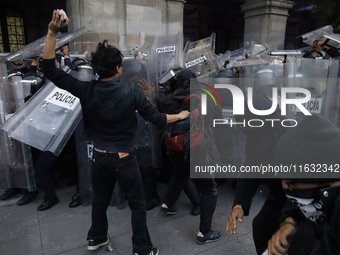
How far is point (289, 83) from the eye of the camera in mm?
4211

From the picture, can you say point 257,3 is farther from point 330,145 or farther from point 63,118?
point 330,145

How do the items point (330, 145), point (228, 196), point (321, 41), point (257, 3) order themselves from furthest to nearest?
point (257, 3) < point (321, 41) < point (228, 196) < point (330, 145)

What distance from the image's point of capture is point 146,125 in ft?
12.0

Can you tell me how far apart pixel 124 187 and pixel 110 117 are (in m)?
0.69

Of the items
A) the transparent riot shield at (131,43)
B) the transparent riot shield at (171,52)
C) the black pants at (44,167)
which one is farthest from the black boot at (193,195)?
the transparent riot shield at (131,43)

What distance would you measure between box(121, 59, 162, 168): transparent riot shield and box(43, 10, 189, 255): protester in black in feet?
3.07

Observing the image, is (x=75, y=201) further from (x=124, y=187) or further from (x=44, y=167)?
(x=124, y=187)

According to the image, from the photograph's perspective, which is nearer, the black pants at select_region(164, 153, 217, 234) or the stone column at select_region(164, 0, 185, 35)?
the black pants at select_region(164, 153, 217, 234)

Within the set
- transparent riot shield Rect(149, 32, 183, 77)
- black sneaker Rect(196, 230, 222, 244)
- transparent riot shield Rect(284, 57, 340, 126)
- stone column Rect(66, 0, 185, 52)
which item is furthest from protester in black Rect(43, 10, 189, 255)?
stone column Rect(66, 0, 185, 52)

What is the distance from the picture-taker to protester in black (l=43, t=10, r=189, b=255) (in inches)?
94.0

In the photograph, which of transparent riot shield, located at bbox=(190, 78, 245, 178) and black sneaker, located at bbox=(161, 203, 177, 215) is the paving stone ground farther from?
transparent riot shield, located at bbox=(190, 78, 245, 178)

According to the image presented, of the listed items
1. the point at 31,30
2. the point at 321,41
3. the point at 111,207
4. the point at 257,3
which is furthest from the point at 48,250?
the point at 31,30

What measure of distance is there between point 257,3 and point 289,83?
24.0 ft

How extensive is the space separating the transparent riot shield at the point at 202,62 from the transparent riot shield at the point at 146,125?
1229mm
